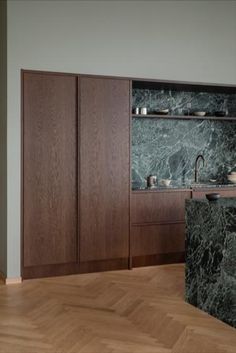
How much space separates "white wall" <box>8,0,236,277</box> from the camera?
504 cm

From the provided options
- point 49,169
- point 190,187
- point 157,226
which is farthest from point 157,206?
point 49,169

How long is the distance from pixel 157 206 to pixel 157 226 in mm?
243

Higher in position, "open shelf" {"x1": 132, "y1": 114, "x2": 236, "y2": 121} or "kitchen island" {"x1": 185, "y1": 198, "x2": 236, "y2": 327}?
"open shelf" {"x1": 132, "y1": 114, "x2": 236, "y2": 121}

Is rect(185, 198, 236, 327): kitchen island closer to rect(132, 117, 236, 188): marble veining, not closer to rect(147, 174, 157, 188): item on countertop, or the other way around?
rect(147, 174, 157, 188): item on countertop

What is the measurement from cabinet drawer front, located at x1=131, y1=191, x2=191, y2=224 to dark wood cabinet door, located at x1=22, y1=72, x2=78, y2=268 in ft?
2.49

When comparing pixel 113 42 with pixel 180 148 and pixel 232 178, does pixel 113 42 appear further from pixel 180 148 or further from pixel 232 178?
pixel 232 178

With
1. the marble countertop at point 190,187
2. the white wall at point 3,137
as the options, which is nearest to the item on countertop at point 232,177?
the marble countertop at point 190,187

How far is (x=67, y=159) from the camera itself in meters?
5.28

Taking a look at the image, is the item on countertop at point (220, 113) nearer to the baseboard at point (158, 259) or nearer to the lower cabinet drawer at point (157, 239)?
the lower cabinet drawer at point (157, 239)

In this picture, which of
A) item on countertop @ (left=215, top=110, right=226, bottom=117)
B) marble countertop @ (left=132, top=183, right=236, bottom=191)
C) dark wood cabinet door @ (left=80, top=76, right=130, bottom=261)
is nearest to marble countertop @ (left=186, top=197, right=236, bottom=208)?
dark wood cabinet door @ (left=80, top=76, right=130, bottom=261)

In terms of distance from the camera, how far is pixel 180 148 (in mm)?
6512

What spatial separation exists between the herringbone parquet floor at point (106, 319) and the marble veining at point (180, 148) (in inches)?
67.9

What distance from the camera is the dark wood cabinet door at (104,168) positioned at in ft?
17.6

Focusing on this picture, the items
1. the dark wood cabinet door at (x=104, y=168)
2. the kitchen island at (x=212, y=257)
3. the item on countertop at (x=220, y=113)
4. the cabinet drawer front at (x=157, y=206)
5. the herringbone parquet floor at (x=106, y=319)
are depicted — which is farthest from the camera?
the item on countertop at (x=220, y=113)
